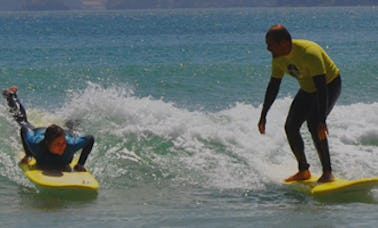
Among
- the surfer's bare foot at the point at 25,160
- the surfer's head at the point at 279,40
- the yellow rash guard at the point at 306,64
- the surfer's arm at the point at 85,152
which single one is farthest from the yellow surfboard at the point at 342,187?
the surfer's bare foot at the point at 25,160

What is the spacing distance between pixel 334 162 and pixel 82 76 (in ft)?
44.1

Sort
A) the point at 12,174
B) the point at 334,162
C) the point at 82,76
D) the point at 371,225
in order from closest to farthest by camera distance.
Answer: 1. the point at 371,225
2. the point at 12,174
3. the point at 334,162
4. the point at 82,76

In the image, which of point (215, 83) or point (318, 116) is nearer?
point (318, 116)

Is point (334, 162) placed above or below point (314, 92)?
below

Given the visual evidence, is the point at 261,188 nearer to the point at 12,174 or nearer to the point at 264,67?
the point at 12,174

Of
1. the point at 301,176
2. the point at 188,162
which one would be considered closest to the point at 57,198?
the point at 188,162

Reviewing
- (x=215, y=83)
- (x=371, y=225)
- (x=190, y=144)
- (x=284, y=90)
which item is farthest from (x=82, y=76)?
(x=371, y=225)

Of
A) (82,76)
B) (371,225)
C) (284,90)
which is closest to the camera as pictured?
(371,225)

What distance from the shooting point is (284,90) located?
18.7 meters

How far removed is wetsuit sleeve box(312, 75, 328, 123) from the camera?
8.35 meters

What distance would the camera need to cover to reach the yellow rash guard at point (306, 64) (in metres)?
8.36

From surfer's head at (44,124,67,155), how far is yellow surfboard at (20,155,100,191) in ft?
0.83

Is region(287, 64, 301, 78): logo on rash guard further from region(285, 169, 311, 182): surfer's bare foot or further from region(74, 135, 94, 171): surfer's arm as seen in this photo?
region(74, 135, 94, 171): surfer's arm

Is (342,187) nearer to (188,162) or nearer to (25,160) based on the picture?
(188,162)
